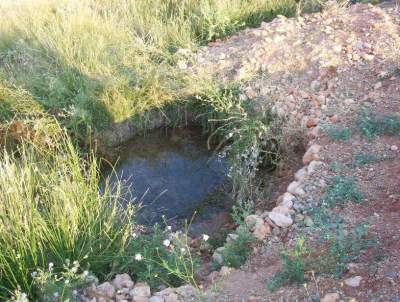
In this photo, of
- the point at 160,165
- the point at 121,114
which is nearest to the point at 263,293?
the point at 160,165

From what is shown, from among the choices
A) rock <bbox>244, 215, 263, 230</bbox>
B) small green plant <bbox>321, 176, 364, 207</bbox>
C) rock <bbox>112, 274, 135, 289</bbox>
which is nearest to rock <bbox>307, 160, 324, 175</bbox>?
small green plant <bbox>321, 176, 364, 207</bbox>

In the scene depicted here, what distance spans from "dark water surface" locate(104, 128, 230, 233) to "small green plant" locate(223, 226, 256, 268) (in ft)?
3.18

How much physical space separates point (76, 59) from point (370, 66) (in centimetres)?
295

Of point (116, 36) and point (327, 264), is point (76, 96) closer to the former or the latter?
point (116, 36)

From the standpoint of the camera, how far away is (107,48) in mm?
5387

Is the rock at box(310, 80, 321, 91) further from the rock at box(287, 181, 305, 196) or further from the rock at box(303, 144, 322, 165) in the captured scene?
the rock at box(287, 181, 305, 196)

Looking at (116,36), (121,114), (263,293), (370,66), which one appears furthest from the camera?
(116,36)

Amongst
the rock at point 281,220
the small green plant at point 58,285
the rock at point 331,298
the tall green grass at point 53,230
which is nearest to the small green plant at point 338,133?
the rock at point 281,220

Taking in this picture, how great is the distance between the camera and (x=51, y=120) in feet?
15.1

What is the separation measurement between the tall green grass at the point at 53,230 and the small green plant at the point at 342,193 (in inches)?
51.6

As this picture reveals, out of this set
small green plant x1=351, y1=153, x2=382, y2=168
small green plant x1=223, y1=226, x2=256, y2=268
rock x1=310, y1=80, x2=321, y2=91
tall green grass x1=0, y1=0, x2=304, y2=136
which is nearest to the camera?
small green plant x1=223, y1=226, x2=256, y2=268

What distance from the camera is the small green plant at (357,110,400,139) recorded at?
12.1ft

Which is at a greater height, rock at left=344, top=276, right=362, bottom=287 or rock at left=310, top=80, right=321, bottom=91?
rock at left=310, top=80, right=321, bottom=91

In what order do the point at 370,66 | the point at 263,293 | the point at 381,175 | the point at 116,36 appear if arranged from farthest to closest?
the point at 116,36
the point at 370,66
the point at 381,175
the point at 263,293
